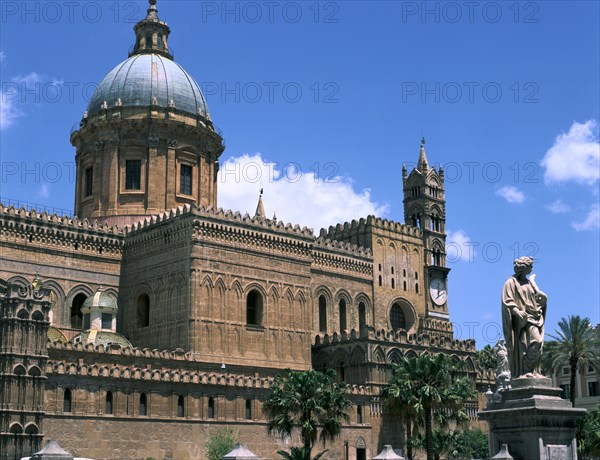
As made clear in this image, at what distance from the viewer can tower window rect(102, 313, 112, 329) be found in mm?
52938

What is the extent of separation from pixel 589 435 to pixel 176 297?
79.3ft

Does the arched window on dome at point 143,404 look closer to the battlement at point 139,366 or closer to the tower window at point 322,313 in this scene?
the battlement at point 139,366

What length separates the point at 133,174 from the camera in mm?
62469

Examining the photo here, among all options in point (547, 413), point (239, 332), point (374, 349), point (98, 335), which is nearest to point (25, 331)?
point (98, 335)

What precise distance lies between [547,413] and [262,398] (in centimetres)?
3666

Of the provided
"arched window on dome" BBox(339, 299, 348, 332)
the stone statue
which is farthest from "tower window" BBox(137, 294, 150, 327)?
the stone statue

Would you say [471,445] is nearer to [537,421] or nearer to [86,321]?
[86,321]

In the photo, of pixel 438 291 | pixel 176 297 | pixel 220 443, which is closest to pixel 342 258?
pixel 438 291

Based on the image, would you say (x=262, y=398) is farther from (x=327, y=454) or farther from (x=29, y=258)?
(x=29, y=258)

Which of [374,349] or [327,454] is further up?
[374,349]

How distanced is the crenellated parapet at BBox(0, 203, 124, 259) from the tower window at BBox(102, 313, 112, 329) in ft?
16.5

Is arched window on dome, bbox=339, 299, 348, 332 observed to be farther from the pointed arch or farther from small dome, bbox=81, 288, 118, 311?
small dome, bbox=81, 288, 118, 311

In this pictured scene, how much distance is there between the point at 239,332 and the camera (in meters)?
54.1

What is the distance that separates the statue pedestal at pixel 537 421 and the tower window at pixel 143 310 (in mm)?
43471
